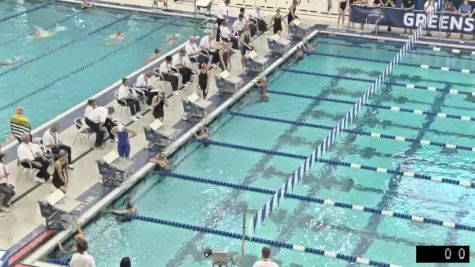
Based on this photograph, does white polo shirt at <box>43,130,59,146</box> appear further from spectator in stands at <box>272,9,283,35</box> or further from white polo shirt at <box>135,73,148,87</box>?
spectator in stands at <box>272,9,283,35</box>

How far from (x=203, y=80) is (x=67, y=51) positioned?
5437mm

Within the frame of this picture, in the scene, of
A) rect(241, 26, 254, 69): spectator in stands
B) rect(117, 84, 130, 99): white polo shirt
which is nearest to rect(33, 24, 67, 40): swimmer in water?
rect(241, 26, 254, 69): spectator in stands

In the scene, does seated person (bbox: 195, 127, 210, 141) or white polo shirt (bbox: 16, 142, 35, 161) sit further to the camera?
seated person (bbox: 195, 127, 210, 141)

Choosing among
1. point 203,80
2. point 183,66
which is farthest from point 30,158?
point 183,66

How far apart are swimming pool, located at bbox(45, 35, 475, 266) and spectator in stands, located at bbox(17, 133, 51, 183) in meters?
1.42

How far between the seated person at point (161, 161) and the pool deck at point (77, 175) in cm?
20

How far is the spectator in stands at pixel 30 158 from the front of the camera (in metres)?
12.9

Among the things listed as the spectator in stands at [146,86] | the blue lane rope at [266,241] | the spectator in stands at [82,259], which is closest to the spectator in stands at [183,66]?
the spectator in stands at [146,86]

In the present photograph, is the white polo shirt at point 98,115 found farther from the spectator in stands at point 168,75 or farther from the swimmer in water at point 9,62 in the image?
the swimmer in water at point 9,62

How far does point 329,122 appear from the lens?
16.2m

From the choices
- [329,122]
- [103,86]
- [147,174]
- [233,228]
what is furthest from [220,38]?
[233,228]

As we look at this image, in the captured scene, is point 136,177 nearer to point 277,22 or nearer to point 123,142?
point 123,142

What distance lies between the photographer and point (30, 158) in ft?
42.2

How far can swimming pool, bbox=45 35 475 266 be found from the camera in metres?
11.7
